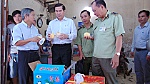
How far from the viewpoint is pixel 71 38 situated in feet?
8.20

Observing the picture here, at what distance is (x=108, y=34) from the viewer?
2.06 meters

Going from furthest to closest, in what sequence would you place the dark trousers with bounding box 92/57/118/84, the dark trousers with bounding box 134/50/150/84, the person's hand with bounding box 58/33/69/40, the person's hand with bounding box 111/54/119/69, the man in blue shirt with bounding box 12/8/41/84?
1. the dark trousers with bounding box 134/50/150/84
2. the person's hand with bounding box 58/33/69/40
3. the man in blue shirt with bounding box 12/8/41/84
4. the dark trousers with bounding box 92/57/118/84
5. the person's hand with bounding box 111/54/119/69

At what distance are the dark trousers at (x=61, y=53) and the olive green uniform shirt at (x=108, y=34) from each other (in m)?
0.55

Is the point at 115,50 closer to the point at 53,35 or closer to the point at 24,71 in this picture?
the point at 53,35

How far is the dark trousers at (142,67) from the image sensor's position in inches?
122

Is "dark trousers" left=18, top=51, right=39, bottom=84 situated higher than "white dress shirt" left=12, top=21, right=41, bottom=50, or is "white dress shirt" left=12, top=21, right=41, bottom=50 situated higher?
"white dress shirt" left=12, top=21, right=41, bottom=50

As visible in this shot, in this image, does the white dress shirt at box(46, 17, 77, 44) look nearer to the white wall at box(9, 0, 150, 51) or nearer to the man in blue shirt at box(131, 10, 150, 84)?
the man in blue shirt at box(131, 10, 150, 84)

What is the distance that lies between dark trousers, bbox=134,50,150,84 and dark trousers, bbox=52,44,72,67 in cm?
135

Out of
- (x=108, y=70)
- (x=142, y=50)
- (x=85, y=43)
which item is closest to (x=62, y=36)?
(x=85, y=43)

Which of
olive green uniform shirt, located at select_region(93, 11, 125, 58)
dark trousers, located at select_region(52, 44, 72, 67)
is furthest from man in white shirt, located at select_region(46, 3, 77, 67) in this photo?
olive green uniform shirt, located at select_region(93, 11, 125, 58)

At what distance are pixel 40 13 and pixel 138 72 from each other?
3044mm

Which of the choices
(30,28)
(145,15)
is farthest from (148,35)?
(30,28)

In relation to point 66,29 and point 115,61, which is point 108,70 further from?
point 66,29

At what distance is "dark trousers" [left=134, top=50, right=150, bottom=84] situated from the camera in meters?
3.10
